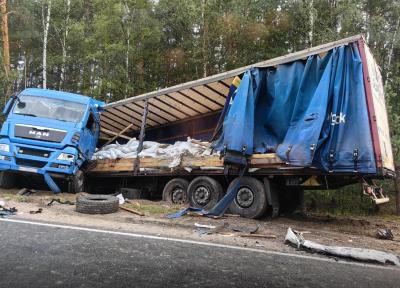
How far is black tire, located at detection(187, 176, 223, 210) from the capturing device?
8828 mm

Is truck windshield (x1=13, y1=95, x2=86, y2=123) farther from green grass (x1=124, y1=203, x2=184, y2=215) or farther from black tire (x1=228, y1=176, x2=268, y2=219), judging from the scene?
black tire (x1=228, y1=176, x2=268, y2=219)

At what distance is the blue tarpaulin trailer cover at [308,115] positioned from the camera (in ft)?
21.3

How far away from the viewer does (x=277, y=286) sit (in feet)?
11.3

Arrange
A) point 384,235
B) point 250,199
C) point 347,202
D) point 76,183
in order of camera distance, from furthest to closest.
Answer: point 347,202 < point 76,183 < point 250,199 < point 384,235

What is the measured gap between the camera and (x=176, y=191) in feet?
32.7

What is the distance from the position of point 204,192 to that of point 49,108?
16.2 ft

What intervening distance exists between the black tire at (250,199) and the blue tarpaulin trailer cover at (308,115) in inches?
27.8

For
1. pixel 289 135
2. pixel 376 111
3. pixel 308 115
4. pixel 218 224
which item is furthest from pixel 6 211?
pixel 376 111

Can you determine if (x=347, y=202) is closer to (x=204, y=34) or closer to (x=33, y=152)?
(x=204, y=34)

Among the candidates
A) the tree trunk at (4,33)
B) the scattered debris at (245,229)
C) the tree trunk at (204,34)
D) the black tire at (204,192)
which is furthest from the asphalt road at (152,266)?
the tree trunk at (4,33)

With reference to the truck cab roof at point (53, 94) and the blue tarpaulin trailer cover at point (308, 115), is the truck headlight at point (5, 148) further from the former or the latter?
the blue tarpaulin trailer cover at point (308, 115)

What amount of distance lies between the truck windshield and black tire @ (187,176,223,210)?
12.9ft

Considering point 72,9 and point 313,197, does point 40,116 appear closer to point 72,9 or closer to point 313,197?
point 313,197

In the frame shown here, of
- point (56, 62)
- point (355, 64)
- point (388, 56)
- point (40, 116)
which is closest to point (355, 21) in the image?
point (388, 56)
